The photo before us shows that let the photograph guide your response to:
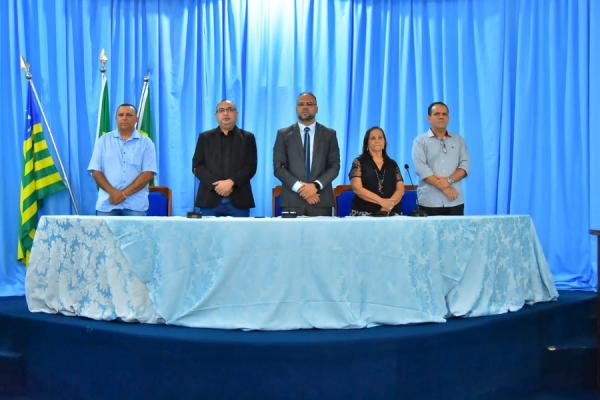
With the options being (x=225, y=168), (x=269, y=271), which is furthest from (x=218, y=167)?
(x=269, y=271)

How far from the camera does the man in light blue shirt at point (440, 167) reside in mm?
3441

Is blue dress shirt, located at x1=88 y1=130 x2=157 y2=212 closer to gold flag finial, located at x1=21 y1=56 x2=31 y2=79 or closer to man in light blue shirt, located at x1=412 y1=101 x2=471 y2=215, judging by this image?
gold flag finial, located at x1=21 y1=56 x2=31 y2=79

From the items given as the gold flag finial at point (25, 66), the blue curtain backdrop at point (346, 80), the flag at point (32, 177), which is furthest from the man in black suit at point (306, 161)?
the gold flag finial at point (25, 66)

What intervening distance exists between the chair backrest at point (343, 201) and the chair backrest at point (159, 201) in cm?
119

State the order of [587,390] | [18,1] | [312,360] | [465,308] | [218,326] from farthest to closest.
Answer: [18,1] < [587,390] < [465,308] < [218,326] < [312,360]

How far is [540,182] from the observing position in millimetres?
4383

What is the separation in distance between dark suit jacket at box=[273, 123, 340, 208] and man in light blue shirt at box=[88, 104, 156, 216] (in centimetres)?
78

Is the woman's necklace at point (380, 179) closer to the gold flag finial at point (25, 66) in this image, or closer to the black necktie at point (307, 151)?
the black necktie at point (307, 151)

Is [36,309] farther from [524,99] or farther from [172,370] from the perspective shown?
[524,99]

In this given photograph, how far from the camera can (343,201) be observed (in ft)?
12.8

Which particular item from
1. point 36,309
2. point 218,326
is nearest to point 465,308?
point 218,326

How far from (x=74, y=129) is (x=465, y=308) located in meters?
3.20

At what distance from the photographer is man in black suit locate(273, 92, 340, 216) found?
3217 mm

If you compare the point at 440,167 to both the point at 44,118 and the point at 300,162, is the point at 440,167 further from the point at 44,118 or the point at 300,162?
the point at 44,118
